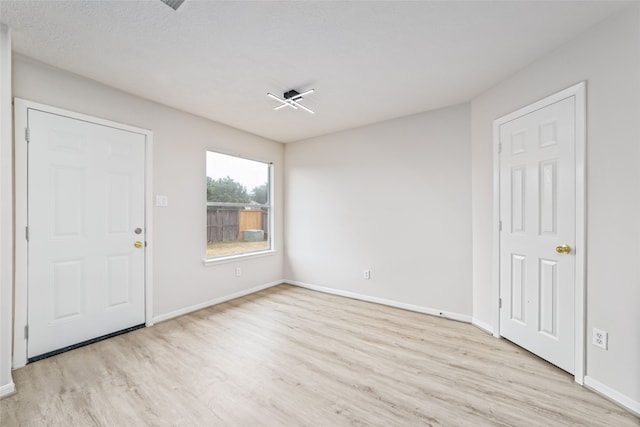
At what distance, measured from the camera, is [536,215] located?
2.32m

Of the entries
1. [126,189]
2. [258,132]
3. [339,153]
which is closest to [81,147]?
[126,189]

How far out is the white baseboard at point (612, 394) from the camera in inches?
65.6

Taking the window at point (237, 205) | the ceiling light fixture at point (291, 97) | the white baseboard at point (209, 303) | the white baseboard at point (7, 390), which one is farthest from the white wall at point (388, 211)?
the white baseboard at point (7, 390)

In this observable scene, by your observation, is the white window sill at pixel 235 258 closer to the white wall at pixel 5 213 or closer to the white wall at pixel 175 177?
the white wall at pixel 175 177

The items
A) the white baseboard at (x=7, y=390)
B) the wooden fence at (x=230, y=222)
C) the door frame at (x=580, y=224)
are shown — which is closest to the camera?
the white baseboard at (x=7, y=390)

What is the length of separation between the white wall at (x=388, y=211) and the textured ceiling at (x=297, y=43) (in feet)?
2.36

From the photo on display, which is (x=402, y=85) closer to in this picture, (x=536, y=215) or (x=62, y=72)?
(x=536, y=215)

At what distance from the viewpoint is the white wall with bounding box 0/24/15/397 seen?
1.84 meters

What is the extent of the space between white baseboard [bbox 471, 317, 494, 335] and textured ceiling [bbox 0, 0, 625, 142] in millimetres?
2530

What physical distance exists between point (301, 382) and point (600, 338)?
2158 mm

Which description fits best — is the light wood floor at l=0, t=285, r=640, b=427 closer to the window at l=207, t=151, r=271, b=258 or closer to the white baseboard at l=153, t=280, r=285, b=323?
the white baseboard at l=153, t=280, r=285, b=323

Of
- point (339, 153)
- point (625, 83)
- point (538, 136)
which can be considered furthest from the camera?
point (339, 153)

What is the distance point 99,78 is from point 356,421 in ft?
12.0

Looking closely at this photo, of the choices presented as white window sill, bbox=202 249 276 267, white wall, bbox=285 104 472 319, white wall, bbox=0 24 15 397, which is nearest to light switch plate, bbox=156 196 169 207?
white window sill, bbox=202 249 276 267
